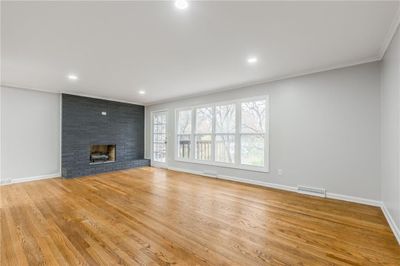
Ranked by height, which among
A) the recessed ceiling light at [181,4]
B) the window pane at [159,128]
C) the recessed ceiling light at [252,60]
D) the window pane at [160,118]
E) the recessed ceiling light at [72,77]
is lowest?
the window pane at [159,128]

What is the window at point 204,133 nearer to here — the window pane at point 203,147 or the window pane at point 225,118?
the window pane at point 203,147

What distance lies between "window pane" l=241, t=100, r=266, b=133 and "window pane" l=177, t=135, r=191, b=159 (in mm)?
2079

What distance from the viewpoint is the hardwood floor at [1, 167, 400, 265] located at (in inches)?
73.4

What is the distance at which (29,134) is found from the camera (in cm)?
504

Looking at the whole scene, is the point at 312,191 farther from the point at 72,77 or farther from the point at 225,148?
the point at 72,77

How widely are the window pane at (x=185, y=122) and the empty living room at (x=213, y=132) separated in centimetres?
12

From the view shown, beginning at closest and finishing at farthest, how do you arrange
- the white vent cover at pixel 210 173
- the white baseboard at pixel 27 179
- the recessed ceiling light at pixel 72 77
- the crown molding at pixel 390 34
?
the crown molding at pixel 390 34, the recessed ceiling light at pixel 72 77, the white baseboard at pixel 27 179, the white vent cover at pixel 210 173

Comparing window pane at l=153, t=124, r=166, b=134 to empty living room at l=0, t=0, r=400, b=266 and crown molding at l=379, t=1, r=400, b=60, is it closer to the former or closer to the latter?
empty living room at l=0, t=0, r=400, b=266

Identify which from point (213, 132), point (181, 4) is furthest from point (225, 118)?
point (181, 4)

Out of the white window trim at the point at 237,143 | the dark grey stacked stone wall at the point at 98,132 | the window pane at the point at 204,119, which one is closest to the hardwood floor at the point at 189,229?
the white window trim at the point at 237,143

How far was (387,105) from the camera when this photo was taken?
273 centimetres

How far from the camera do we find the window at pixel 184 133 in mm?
6273

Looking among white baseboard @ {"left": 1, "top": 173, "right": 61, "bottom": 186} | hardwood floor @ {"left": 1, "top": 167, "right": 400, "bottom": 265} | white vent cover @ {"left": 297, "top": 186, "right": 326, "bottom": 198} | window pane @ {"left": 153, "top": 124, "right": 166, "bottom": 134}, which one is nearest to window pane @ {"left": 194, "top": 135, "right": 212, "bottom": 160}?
window pane @ {"left": 153, "top": 124, "right": 166, "bottom": 134}

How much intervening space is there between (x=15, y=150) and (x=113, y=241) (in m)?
4.61
